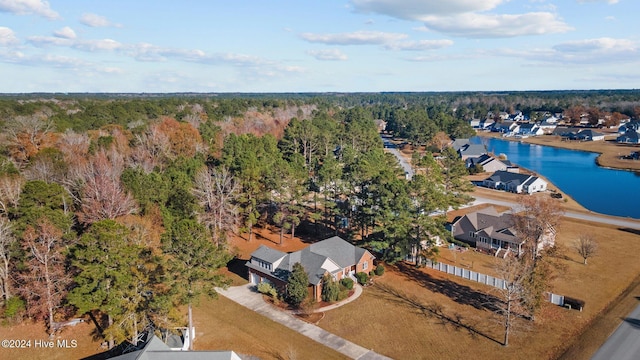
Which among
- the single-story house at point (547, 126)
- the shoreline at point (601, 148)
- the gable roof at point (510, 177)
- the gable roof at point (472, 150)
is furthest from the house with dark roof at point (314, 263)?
the single-story house at point (547, 126)

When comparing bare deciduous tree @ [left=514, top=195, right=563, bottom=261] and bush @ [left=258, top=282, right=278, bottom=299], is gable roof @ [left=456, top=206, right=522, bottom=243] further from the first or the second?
bush @ [left=258, top=282, right=278, bottom=299]

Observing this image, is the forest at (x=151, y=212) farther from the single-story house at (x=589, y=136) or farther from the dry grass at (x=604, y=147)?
the single-story house at (x=589, y=136)

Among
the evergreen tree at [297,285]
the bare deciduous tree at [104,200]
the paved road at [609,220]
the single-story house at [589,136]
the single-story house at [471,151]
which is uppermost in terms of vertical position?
the bare deciduous tree at [104,200]

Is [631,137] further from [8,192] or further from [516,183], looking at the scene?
[8,192]

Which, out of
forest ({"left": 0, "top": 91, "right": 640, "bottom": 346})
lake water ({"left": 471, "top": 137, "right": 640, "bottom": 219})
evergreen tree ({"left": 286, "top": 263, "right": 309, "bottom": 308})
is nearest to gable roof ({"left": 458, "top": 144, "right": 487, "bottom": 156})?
lake water ({"left": 471, "top": 137, "right": 640, "bottom": 219})

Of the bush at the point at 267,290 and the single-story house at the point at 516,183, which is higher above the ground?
the single-story house at the point at 516,183

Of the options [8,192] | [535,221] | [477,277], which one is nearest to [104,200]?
[8,192]
